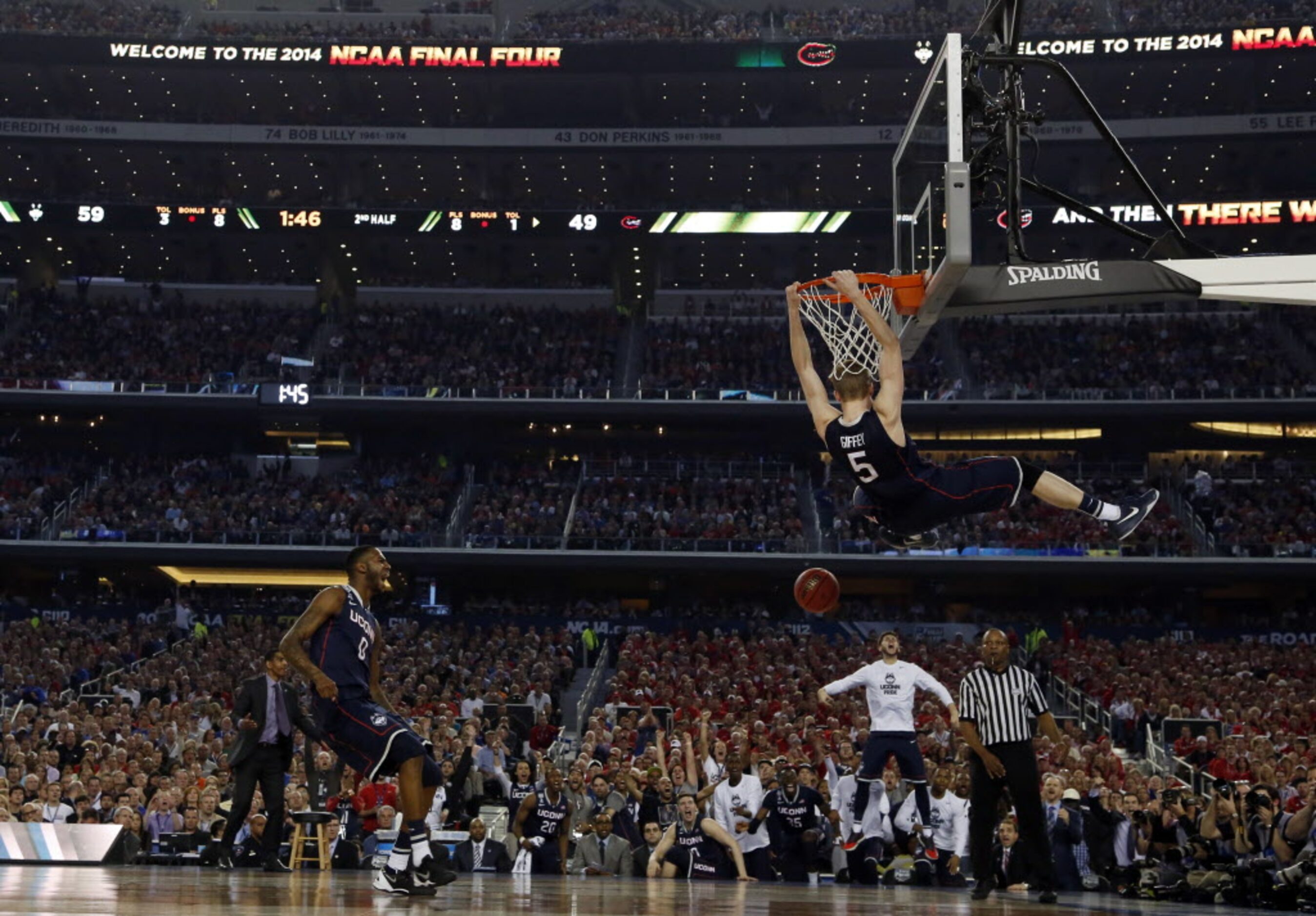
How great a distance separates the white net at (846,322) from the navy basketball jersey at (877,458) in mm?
1189

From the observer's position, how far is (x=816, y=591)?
685 inches

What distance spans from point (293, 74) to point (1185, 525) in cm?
3181

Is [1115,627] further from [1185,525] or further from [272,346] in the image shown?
[272,346]

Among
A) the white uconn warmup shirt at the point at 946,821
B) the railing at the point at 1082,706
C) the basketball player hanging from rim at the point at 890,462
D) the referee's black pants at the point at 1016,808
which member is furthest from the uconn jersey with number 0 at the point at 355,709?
the railing at the point at 1082,706

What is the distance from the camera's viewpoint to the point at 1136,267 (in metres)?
11.2

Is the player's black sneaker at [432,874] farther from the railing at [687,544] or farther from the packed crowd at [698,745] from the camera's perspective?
the railing at [687,544]

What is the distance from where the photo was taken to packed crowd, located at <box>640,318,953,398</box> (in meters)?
44.1

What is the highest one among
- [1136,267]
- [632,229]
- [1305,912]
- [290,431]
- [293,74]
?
[293,74]

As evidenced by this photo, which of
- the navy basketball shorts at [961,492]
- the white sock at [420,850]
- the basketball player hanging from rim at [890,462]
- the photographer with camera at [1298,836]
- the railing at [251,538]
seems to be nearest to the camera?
the white sock at [420,850]

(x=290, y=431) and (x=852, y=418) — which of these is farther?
(x=290, y=431)

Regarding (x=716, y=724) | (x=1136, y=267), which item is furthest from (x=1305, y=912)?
(x=716, y=724)

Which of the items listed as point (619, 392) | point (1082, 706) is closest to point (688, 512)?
point (619, 392)

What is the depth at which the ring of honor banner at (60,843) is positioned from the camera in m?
13.7

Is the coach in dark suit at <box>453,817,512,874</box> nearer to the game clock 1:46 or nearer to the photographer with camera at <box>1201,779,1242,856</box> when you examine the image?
the photographer with camera at <box>1201,779,1242,856</box>
